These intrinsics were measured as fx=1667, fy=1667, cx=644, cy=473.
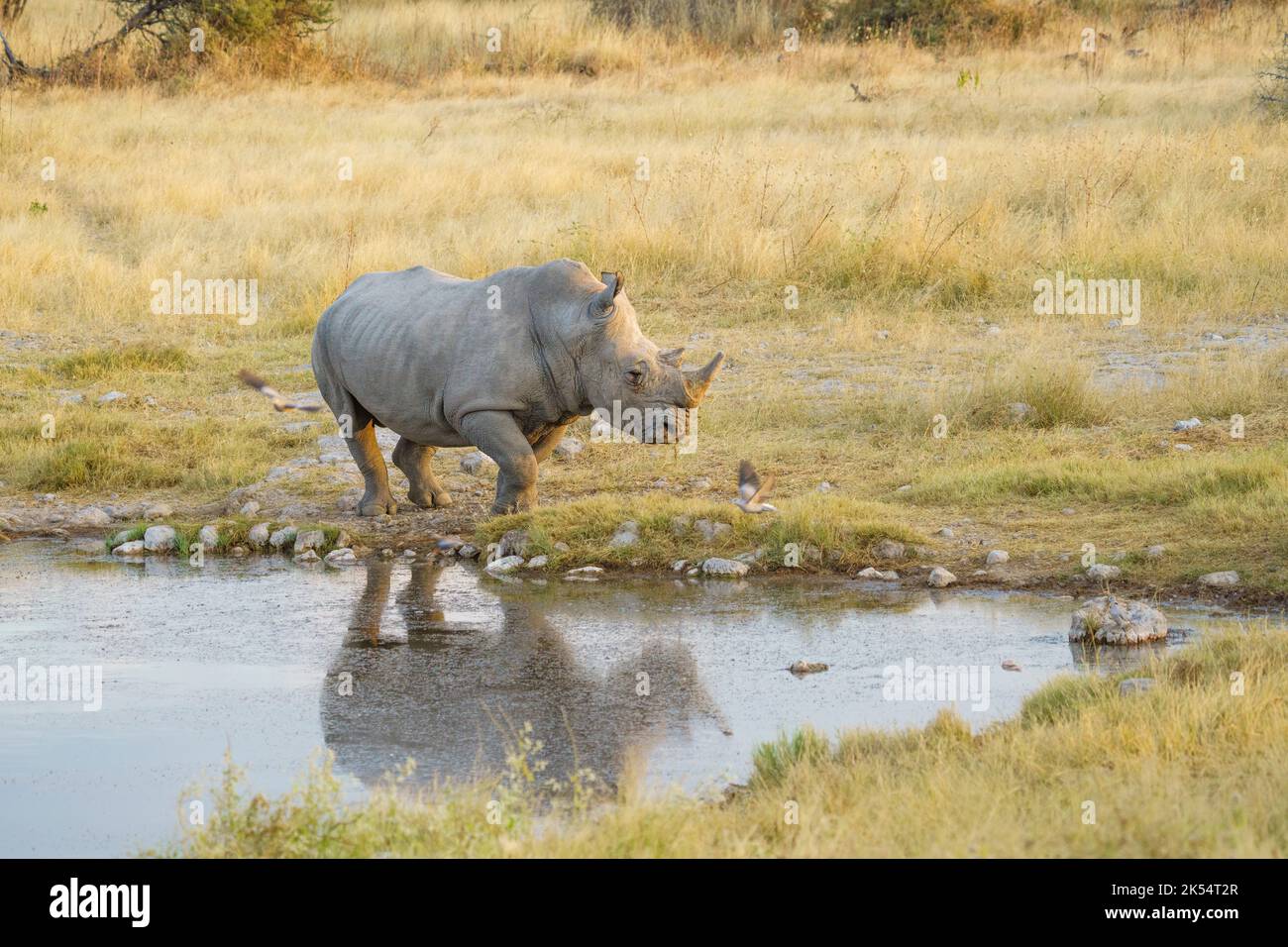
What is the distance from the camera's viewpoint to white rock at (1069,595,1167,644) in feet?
23.4

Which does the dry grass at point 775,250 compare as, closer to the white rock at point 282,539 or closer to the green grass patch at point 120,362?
the green grass patch at point 120,362

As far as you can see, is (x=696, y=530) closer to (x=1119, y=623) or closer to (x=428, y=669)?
(x=428, y=669)

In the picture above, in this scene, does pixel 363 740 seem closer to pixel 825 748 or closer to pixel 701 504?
pixel 825 748

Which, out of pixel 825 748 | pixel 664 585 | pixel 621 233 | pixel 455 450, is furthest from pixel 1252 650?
pixel 621 233

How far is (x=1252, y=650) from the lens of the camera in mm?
6289

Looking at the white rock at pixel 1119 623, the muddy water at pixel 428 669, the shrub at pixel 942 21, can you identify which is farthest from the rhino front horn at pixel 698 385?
the shrub at pixel 942 21

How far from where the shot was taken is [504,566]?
350 inches

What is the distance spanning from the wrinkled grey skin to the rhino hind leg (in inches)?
13.1

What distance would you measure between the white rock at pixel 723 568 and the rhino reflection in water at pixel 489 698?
97 centimetres

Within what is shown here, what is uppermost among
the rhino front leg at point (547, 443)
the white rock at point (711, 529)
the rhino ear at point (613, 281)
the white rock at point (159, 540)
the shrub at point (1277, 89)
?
the shrub at point (1277, 89)

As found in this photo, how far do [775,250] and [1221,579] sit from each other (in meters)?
8.19

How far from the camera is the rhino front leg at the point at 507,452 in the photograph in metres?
9.26

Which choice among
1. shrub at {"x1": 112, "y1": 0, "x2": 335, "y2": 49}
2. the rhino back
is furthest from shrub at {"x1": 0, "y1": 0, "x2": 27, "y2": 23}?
the rhino back

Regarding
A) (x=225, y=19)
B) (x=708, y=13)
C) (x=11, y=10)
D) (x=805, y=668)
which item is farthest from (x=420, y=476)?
(x=11, y=10)
